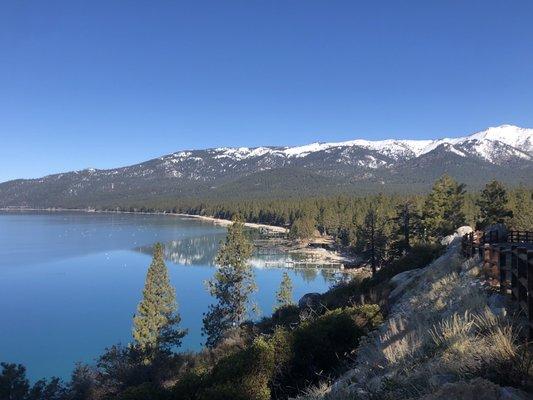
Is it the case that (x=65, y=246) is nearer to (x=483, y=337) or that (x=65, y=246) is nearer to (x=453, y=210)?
(x=453, y=210)

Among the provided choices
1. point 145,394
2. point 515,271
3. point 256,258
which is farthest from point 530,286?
point 256,258

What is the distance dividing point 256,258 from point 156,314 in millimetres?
63295

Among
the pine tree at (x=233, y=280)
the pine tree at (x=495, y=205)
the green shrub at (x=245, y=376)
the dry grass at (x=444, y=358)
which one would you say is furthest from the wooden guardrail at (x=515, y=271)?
the pine tree at (x=495, y=205)

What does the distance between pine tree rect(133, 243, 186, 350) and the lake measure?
33.5 ft

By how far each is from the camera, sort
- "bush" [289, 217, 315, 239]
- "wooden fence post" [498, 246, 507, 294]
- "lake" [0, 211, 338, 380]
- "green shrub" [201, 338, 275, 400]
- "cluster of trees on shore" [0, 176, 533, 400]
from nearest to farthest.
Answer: "wooden fence post" [498, 246, 507, 294] → "green shrub" [201, 338, 275, 400] → "cluster of trees on shore" [0, 176, 533, 400] → "lake" [0, 211, 338, 380] → "bush" [289, 217, 315, 239]

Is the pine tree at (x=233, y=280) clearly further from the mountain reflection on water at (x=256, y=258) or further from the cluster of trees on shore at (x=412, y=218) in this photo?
the mountain reflection on water at (x=256, y=258)

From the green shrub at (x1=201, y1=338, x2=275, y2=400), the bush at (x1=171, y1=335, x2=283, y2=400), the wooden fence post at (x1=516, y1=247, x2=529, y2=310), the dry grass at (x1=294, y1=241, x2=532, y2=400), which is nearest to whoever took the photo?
the dry grass at (x1=294, y1=241, x2=532, y2=400)

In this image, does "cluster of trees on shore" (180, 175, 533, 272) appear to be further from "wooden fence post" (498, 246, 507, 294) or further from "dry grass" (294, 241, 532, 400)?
"dry grass" (294, 241, 532, 400)

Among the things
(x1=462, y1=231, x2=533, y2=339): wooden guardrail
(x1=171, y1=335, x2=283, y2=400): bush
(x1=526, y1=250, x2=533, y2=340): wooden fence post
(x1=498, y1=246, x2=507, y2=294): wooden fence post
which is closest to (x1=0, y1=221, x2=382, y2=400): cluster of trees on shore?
(x1=171, y1=335, x2=283, y2=400): bush

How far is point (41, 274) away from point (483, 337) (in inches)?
3332

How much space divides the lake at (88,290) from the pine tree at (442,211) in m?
21.7

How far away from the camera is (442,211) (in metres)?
50.7

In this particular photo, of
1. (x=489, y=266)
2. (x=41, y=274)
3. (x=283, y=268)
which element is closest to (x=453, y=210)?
(x=283, y=268)

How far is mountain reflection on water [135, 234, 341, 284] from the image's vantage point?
8194 cm
